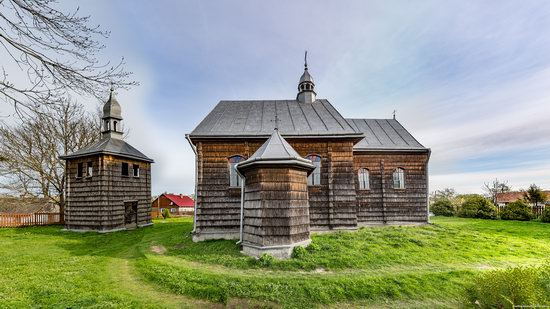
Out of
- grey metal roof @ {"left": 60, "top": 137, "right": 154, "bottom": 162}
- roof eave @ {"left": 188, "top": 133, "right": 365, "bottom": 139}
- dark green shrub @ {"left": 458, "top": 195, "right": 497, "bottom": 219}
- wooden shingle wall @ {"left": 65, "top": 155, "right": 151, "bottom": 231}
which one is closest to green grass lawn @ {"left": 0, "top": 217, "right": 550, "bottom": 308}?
wooden shingle wall @ {"left": 65, "top": 155, "right": 151, "bottom": 231}

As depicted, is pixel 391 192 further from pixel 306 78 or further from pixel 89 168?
pixel 89 168

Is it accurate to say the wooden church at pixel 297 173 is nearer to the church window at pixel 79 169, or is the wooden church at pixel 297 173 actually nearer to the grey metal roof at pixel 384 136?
the grey metal roof at pixel 384 136

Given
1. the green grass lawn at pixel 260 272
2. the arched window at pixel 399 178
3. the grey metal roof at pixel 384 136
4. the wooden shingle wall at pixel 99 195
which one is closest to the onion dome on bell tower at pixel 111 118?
the wooden shingle wall at pixel 99 195

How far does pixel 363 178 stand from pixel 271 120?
6.46 metres

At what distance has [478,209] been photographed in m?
23.3

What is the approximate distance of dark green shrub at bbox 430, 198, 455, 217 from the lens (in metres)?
26.2

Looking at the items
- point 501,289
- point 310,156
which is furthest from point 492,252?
point 310,156

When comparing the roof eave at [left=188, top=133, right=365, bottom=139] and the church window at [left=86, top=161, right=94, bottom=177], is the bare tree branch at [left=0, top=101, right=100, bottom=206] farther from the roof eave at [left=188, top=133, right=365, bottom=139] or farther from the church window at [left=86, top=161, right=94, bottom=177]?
→ the roof eave at [left=188, top=133, right=365, bottom=139]

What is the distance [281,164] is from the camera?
30.7ft

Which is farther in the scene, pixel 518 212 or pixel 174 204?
pixel 174 204

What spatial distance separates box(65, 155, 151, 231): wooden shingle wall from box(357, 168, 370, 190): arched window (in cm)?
1537

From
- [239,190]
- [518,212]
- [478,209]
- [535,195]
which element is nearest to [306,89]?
[239,190]

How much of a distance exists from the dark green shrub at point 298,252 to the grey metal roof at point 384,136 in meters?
8.07

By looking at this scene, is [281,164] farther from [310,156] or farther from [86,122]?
[86,122]
